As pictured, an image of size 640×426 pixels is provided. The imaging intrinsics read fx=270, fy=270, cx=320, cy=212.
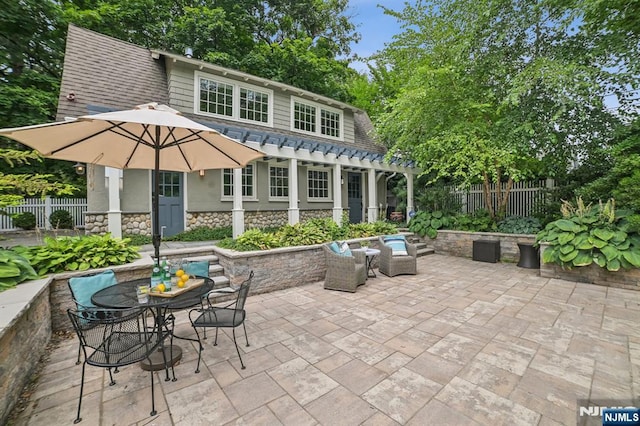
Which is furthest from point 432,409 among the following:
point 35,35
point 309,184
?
point 35,35

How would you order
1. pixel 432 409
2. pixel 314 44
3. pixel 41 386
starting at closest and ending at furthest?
pixel 432 409 → pixel 41 386 → pixel 314 44

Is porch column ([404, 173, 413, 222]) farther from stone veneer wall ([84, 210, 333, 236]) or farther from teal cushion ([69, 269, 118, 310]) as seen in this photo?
teal cushion ([69, 269, 118, 310])

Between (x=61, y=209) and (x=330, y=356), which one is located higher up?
(x=61, y=209)

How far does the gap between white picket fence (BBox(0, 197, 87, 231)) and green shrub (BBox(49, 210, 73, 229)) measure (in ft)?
0.63

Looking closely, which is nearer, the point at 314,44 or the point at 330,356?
the point at 330,356

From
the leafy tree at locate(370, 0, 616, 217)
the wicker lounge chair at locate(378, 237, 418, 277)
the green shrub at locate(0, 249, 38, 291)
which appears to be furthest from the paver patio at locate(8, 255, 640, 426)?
the leafy tree at locate(370, 0, 616, 217)

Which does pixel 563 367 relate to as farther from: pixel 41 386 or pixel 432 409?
pixel 41 386

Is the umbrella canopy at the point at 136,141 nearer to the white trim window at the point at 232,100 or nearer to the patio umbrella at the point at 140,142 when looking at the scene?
the patio umbrella at the point at 140,142

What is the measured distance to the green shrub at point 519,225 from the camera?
7637mm

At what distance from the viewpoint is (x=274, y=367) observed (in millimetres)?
2748

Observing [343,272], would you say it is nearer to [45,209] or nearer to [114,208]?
[114,208]

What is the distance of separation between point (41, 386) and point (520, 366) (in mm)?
4630

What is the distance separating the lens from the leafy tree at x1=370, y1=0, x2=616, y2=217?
6.35 meters

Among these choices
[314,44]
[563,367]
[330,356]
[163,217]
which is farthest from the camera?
[314,44]
